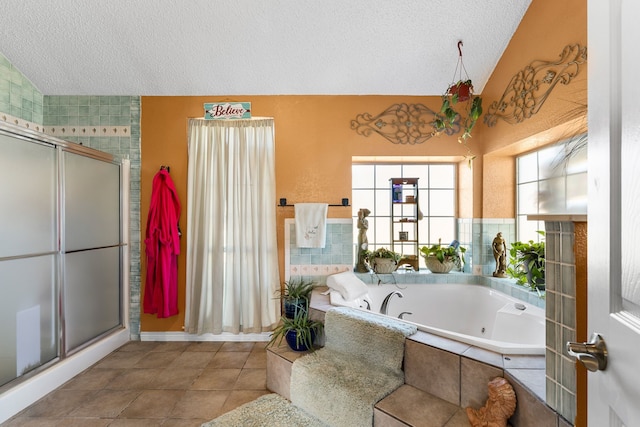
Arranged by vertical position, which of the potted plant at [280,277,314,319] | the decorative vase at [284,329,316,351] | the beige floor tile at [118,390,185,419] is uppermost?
the potted plant at [280,277,314,319]

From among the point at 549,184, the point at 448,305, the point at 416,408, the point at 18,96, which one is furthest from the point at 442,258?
the point at 18,96

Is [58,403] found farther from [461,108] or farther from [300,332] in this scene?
[461,108]

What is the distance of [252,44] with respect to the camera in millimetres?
2385

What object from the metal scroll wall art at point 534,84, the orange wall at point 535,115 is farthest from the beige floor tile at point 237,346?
the metal scroll wall art at point 534,84

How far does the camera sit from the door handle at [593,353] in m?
Result: 0.57

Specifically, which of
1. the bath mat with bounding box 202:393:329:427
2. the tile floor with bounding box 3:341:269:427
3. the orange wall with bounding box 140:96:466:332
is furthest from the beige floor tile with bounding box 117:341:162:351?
the bath mat with bounding box 202:393:329:427

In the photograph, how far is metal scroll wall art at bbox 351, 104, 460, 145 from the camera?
9.34ft

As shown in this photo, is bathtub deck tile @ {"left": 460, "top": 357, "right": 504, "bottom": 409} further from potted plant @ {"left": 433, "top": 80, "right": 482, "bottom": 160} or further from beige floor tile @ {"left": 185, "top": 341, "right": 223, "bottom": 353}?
beige floor tile @ {"left": 185, "top": 341, "right": 223, "bottom": 353}

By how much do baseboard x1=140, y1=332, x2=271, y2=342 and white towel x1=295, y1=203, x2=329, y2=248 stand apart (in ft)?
3.03

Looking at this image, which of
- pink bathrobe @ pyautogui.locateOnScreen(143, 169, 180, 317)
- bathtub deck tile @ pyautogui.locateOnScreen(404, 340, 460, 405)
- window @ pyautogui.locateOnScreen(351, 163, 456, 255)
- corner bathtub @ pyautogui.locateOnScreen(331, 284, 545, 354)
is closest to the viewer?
bathtub deck tile @ pyautogui.locateOnScreen(404, 340, 460, 405)

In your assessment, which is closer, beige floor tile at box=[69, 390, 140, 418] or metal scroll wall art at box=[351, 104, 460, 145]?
beige floor tile at box=[69, 390, 140, 418]

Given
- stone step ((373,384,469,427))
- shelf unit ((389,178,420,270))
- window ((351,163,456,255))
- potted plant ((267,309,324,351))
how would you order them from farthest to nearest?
window ((351,163,456,255)) → shelf unit ((389,178,420,270)) → potted plant ((267,309,324,351)) → stone step ((373,384,469,427))

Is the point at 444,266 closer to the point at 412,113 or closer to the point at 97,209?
the point at 412,113

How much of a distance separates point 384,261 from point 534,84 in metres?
1.74
